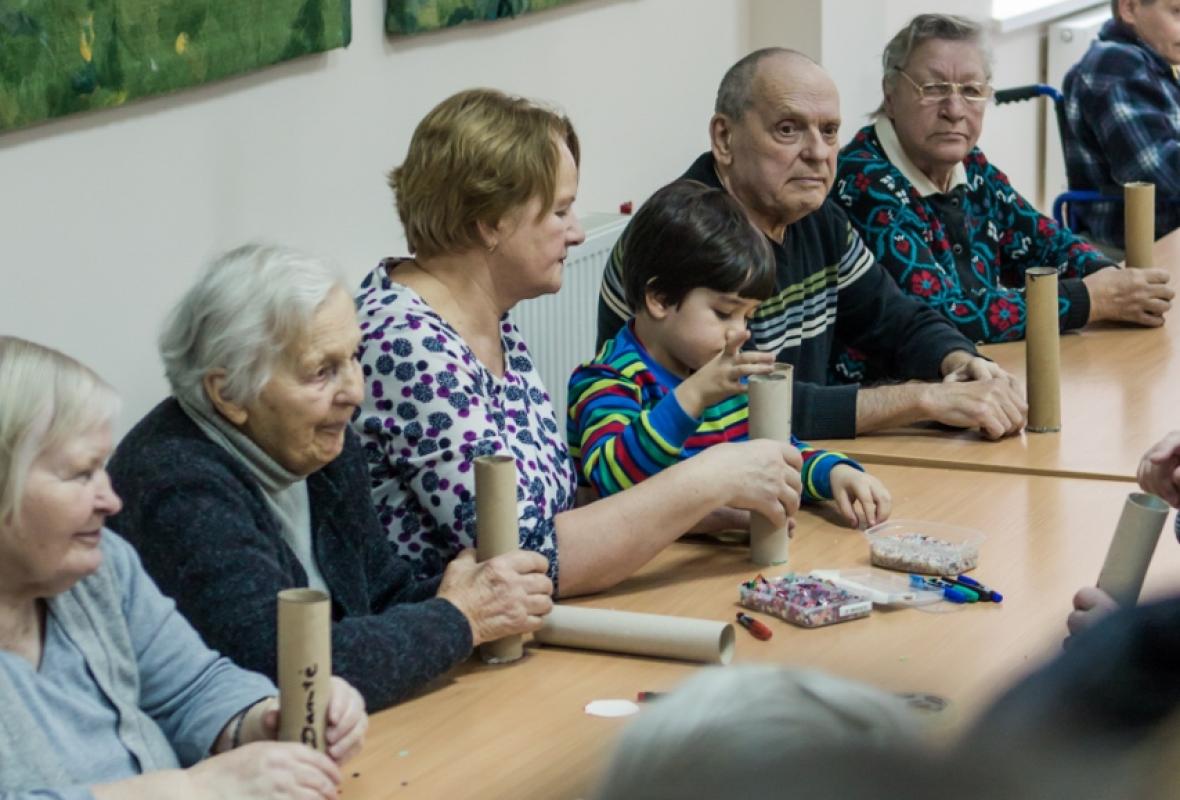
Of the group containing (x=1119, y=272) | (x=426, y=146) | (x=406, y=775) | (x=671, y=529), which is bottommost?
(x=406, y=775)

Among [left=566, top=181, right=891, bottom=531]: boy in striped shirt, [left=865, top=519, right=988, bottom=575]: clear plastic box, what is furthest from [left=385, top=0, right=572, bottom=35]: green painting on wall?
[left=865, top=519, right=988, bottom=575]: clear plastic box

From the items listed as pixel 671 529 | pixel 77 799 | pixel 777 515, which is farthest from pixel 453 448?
pixel 77 799

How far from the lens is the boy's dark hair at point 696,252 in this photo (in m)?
2.52

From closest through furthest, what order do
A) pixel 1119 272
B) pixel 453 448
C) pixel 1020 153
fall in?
pixel 453 448 < pixel 1119 272 < pixel 1020 153

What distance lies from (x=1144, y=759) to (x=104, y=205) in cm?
251

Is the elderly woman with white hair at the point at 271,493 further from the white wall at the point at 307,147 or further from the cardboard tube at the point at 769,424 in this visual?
the white wall at the point at 307,147

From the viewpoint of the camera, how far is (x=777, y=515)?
7.55 ft

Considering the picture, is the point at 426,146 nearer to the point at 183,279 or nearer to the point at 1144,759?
the point at 183,279

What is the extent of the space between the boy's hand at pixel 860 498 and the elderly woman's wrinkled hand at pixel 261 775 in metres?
1.15

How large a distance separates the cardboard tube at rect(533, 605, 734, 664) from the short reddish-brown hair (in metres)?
0.60

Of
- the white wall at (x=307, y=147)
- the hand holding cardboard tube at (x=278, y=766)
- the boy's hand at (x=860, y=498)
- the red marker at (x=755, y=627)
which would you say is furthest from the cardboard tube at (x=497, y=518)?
the white wall at (x=307, y=147)

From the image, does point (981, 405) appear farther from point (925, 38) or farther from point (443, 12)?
point (443, 12)

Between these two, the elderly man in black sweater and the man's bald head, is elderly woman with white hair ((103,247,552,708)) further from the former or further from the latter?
the man's bald head

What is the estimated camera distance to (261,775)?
60.7 inches
